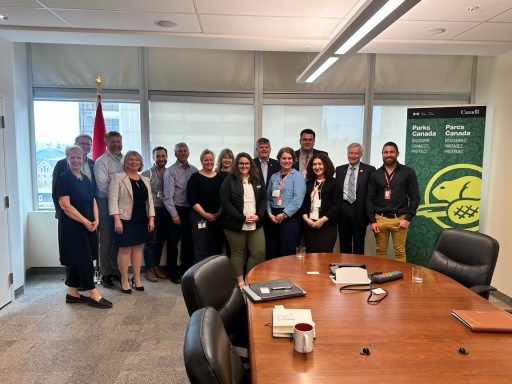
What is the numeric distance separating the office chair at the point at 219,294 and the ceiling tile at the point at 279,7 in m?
1.99

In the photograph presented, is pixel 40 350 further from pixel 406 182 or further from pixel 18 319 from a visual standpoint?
pixel 406 182

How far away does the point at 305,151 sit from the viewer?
14.2 feet

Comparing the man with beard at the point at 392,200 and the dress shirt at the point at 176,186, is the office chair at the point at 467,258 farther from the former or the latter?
the dress shirt at the point at 176,186

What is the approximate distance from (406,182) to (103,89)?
3907 millimetres

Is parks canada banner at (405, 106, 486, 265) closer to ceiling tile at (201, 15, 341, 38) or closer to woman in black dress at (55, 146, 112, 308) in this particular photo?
ceiling tile at (201, 15, 341, 38)

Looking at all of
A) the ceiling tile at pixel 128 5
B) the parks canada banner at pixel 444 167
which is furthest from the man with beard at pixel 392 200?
the ceiling tile at pixel 128 5

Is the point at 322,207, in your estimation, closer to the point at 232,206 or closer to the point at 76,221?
the point at 232,206

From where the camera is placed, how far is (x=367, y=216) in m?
4.05

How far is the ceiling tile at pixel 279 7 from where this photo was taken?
109 inches

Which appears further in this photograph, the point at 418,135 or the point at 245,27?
the point at 418,135

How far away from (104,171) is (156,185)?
2.04 feet

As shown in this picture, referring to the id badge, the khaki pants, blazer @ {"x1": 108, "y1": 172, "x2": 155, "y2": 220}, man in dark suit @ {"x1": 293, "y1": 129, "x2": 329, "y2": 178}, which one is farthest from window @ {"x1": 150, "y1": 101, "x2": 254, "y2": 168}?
the khaki pants

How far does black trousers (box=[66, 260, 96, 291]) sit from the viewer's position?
11.4 ft

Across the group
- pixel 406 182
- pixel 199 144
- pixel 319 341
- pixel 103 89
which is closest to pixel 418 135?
pixel 406 182
